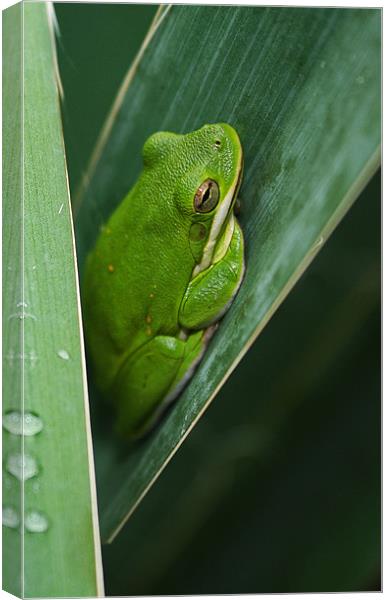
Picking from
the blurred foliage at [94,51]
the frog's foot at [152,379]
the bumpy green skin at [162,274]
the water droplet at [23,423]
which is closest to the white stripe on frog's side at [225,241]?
the bumpy green skin at [162,274]

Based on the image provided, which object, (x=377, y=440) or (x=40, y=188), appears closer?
(x=40, y=188)

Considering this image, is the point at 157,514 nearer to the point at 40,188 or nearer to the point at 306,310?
the point at 306,310

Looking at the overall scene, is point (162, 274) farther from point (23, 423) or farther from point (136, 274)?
point (23, 423)

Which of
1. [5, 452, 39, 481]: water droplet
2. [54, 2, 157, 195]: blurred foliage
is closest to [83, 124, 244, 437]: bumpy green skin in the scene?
[54, 2, 157, 195]: blurred foliage

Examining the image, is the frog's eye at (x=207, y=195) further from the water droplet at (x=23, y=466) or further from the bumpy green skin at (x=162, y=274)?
the water droplet at (x=23, y=466)

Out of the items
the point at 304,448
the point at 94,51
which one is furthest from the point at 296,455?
the point at 94,51

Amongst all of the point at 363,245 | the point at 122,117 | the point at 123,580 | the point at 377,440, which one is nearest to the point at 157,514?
the point at 123,580

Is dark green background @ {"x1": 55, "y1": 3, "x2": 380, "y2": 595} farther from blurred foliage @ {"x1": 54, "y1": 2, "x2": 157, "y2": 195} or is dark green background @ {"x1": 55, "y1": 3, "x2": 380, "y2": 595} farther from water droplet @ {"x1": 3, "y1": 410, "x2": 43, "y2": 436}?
water droplet @ {"x1": 3, "y1": 410, "x2": 43, "y2": 436}
